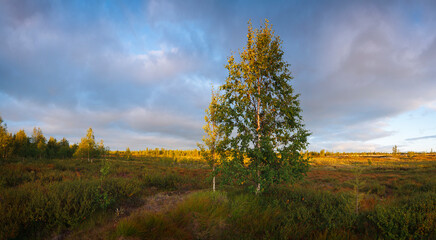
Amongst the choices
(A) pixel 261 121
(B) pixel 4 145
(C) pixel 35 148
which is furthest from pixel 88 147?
(A) pixel 261 121

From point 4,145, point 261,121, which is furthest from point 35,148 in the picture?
point 261,121

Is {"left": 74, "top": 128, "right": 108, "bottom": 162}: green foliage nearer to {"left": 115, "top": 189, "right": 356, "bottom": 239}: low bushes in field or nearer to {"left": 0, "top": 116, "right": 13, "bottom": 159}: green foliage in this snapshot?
{"left": 0, "top": 116, "right": 13, "bottom": 159}: green foliage

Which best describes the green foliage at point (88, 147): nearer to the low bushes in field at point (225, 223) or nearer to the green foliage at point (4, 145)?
the green foliage at point (4, 145)

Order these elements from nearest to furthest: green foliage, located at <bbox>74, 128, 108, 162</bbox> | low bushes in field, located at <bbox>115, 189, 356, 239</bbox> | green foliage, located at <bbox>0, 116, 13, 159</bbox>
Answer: low bushes in field, located at <bbox>115, 189, 356, 239</bbox>
green foliage, located at <bbox>0, 116, 13, 159</bbox>
green foliage, located at <bbox>74, 128, 108, 162</bbox>

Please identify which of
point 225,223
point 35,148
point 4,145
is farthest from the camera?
point 35,148

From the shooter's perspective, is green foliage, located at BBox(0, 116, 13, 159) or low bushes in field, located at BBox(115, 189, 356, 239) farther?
green foliage, located at BBox(0, 116, 13, 159)

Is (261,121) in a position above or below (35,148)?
above

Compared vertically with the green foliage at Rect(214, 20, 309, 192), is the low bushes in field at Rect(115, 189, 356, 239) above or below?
below

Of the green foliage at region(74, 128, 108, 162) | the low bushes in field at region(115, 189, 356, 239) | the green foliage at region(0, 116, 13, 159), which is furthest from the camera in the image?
the green foliage at region(74, 128, 108, 162)

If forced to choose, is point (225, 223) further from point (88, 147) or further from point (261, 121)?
point (88, 147)

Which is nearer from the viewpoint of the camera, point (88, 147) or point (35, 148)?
point (88, 147)

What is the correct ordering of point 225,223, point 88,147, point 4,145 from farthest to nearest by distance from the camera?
point 88,147 < point 4,145 < point 225,223

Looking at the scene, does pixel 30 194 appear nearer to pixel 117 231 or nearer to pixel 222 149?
pixel 117 231

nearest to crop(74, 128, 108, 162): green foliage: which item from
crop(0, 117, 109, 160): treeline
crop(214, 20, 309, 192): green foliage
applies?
crop(0, 117, 109, 160): treeline
